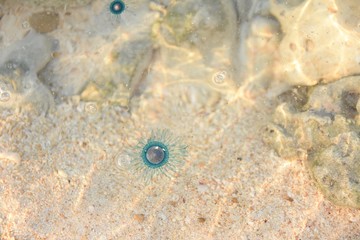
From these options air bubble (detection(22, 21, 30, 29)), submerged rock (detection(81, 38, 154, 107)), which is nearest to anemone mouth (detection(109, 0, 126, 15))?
submerged rock (detection(81, 38, 154, 107))

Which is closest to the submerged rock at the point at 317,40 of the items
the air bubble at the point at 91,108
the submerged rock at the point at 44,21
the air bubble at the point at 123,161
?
the air bubble at the point at 123,161

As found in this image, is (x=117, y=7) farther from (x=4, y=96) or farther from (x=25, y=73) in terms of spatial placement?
(x=4, y=96)

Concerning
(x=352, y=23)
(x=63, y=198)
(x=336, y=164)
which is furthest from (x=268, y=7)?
(x=63, y=198)

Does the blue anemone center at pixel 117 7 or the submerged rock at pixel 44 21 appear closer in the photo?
the blue anemone center at pixel 117 7

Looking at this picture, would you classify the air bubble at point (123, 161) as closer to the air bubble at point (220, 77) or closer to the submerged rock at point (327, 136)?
the air bubble at point (220, 77)

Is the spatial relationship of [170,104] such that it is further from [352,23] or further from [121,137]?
[352,23]

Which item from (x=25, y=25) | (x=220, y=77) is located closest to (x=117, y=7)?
(x=25, y=25)
